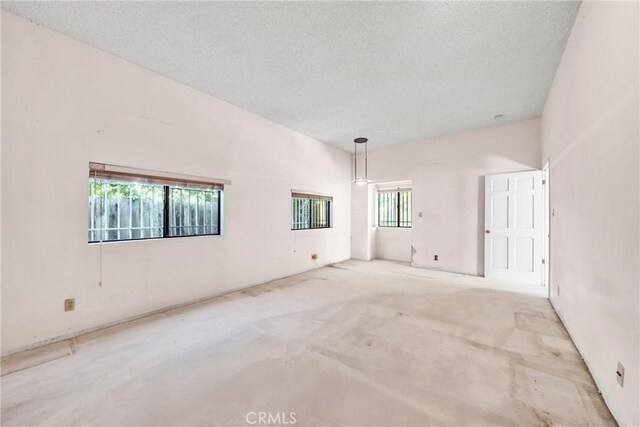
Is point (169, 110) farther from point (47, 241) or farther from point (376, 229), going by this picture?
point (376, 229)

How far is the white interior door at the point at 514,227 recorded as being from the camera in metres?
4.22

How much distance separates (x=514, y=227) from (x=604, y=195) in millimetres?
3117

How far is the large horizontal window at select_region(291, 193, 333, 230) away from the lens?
5.01m

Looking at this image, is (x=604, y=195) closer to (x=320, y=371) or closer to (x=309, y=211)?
(x=320, y=371)

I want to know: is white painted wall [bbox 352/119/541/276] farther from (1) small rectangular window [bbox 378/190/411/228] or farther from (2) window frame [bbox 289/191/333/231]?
(2) window frame [bbox 289/191/333/231]

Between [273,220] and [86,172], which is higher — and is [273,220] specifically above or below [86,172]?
below

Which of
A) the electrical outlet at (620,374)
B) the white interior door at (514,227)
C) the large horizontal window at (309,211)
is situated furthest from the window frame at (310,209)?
the electrical outlet at (620,374)

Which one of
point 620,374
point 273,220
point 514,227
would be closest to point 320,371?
point 620,374

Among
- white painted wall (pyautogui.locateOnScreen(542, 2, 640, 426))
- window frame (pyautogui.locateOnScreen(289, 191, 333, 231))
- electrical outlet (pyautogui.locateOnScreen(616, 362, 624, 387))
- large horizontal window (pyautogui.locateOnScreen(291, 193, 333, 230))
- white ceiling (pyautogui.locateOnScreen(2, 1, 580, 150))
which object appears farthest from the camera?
large horizontal window (pyautogui.locateOnScreen(291, 193, 333, 230))

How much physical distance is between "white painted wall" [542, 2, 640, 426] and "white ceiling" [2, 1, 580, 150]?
1.65 feet

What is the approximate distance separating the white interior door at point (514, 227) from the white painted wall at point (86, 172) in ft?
13.7

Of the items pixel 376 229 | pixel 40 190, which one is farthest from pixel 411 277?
pixel 40 190

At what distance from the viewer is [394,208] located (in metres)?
6.71

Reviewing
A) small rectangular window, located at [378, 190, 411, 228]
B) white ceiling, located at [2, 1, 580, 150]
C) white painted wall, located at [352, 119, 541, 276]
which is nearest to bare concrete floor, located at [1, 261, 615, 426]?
white painted wall, located at [352, 119, 541, 276]
